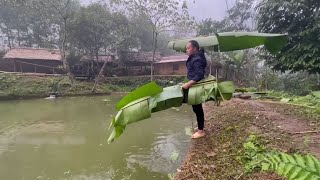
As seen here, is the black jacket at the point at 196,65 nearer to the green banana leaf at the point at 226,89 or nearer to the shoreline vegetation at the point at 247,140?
the green banana leaf at the point at 226,89

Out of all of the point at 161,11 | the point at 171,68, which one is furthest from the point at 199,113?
the point at 171,68

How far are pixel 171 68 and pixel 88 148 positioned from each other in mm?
21726

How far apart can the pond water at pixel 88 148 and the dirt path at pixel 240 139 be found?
111 centimetres

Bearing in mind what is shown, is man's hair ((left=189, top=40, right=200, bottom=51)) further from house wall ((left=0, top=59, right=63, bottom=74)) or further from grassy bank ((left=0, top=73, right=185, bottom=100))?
house wall ((left=0, top=59, right=63, bottom=74))

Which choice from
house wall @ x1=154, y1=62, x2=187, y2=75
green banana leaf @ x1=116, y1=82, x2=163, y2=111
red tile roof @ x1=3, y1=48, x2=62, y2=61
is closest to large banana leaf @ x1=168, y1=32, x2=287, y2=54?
green banana leaf @ x1=116, y1=82, x2=163, y2=111

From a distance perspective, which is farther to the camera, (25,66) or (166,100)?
(25,66)

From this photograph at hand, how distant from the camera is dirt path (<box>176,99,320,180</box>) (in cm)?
310

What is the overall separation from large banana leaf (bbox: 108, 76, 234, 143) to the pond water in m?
1.76

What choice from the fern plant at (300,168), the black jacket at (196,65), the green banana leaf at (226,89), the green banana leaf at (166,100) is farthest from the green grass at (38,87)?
the fern plant at (300,168)

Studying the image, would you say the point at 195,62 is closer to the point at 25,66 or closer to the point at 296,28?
the point at 296,28

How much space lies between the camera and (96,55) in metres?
24.5

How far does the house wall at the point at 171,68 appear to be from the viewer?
27744 mm

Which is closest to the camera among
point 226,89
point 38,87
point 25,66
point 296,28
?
point 226,89

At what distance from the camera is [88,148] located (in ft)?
22.3
